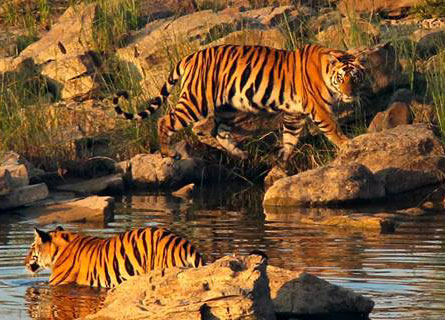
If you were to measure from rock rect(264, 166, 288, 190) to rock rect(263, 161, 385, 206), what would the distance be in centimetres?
130

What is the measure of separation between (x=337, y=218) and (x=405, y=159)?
7.03ft

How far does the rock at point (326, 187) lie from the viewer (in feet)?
48.3

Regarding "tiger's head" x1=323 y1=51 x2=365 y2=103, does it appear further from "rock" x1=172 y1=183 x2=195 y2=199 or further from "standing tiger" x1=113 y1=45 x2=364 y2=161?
"rock" x1=172 y1=183 x2=195 y2=199

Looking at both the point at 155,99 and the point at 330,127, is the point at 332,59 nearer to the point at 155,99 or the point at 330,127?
the point at 330,127

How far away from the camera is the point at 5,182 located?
14.3 meters

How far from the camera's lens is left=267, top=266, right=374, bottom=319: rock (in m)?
9.10

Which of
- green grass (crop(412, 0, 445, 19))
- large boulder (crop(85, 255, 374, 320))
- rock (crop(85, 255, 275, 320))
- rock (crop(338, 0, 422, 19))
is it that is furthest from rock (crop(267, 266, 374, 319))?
rock (crop(338, 0, 422, 19))

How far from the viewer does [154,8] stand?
72.8ft

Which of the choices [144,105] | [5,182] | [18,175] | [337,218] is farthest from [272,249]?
[144,105]

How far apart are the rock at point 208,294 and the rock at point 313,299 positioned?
0.65 m

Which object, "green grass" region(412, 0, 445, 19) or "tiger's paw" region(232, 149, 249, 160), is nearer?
"tiger's paw" region(232, 149, 249, 160)

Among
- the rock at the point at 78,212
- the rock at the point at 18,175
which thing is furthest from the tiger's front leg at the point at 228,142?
the rock at the point at 78,212

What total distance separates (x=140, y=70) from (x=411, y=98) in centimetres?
429

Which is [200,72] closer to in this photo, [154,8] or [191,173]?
[191,173]
